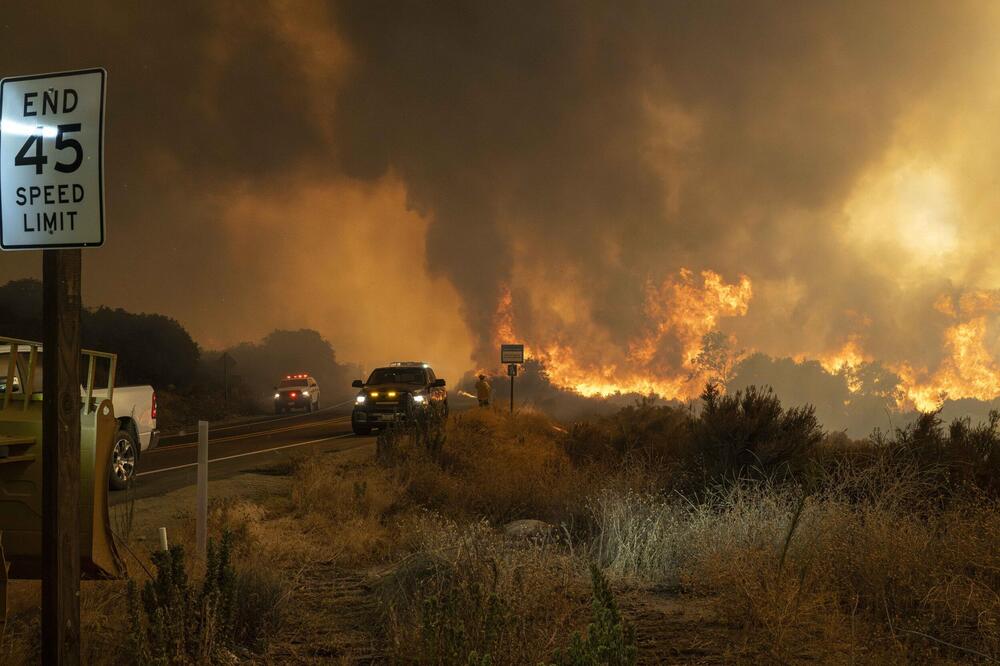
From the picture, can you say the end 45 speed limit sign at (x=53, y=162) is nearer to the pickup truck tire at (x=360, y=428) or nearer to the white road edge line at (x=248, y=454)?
the white road edge line at (x=248, y=454)

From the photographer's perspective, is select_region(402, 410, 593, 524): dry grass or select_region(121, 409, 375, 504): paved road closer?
select_region(402, 410, 593, 524): dry grass

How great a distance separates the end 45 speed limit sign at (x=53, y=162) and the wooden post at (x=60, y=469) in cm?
22

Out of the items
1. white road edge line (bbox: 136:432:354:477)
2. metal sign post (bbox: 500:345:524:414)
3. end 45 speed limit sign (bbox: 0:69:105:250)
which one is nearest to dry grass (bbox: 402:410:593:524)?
white road edge line (bbox: 136:432:354:477)

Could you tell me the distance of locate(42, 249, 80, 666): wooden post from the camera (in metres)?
4.69

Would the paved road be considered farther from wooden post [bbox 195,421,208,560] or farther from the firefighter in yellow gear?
wooden post [bbox 195,421,208,560]

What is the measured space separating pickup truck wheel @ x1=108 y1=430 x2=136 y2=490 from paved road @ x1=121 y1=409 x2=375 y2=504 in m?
0.21

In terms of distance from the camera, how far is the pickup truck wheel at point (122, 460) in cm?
1252

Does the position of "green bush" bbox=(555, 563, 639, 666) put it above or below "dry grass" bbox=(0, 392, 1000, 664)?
above

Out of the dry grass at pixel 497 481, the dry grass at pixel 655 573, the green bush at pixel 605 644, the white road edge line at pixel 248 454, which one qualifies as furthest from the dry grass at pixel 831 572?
the white road edge line at pixel 248 454

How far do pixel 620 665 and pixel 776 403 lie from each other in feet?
30.2

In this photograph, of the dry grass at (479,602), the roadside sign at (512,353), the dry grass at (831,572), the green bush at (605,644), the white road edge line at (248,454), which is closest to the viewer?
the green bush at (605,644)

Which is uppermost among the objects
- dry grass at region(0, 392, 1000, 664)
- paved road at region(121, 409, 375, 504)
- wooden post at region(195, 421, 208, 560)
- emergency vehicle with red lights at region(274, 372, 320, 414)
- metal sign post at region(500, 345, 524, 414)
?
metal sign post at region(500, 345, 524, 414)

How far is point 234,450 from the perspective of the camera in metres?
21.2

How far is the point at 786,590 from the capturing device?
6.38 meters
